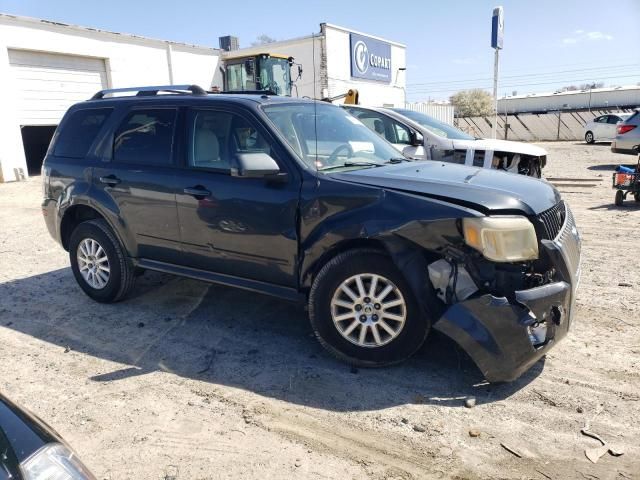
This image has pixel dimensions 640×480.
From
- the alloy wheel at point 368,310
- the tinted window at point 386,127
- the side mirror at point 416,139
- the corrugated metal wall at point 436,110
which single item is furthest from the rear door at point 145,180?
the corrugated metal wall at point 436,110

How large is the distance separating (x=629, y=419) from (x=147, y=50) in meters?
21.7

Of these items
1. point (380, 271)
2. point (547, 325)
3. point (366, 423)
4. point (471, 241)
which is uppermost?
point (471, 241)

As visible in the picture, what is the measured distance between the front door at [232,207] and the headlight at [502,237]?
132 cm

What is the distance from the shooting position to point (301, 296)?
13.1 ft

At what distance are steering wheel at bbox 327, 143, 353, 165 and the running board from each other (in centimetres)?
107

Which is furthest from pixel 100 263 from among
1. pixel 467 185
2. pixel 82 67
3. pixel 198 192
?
pixel 82 67

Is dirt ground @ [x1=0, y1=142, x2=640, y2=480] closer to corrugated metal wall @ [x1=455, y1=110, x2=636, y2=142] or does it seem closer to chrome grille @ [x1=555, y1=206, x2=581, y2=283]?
chrome grille @ [x1=555, y1=206, x2=581, y2=283]

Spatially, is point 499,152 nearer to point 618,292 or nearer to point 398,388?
point 618,292

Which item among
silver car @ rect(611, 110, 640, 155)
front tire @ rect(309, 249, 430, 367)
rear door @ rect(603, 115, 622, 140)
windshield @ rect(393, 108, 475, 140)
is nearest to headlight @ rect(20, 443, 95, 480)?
front tire @ rect(309, 249, 430, 367)

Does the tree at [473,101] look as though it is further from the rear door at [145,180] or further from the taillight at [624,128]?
the rear door at [145,180]

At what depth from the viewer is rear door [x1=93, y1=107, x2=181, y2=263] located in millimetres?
4586

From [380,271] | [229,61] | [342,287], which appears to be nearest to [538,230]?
[380,271]

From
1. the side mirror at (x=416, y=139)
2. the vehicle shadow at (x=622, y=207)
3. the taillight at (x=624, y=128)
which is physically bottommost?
the vehicle shadow at (x=622, y=207)

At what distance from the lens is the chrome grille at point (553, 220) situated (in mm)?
3471
